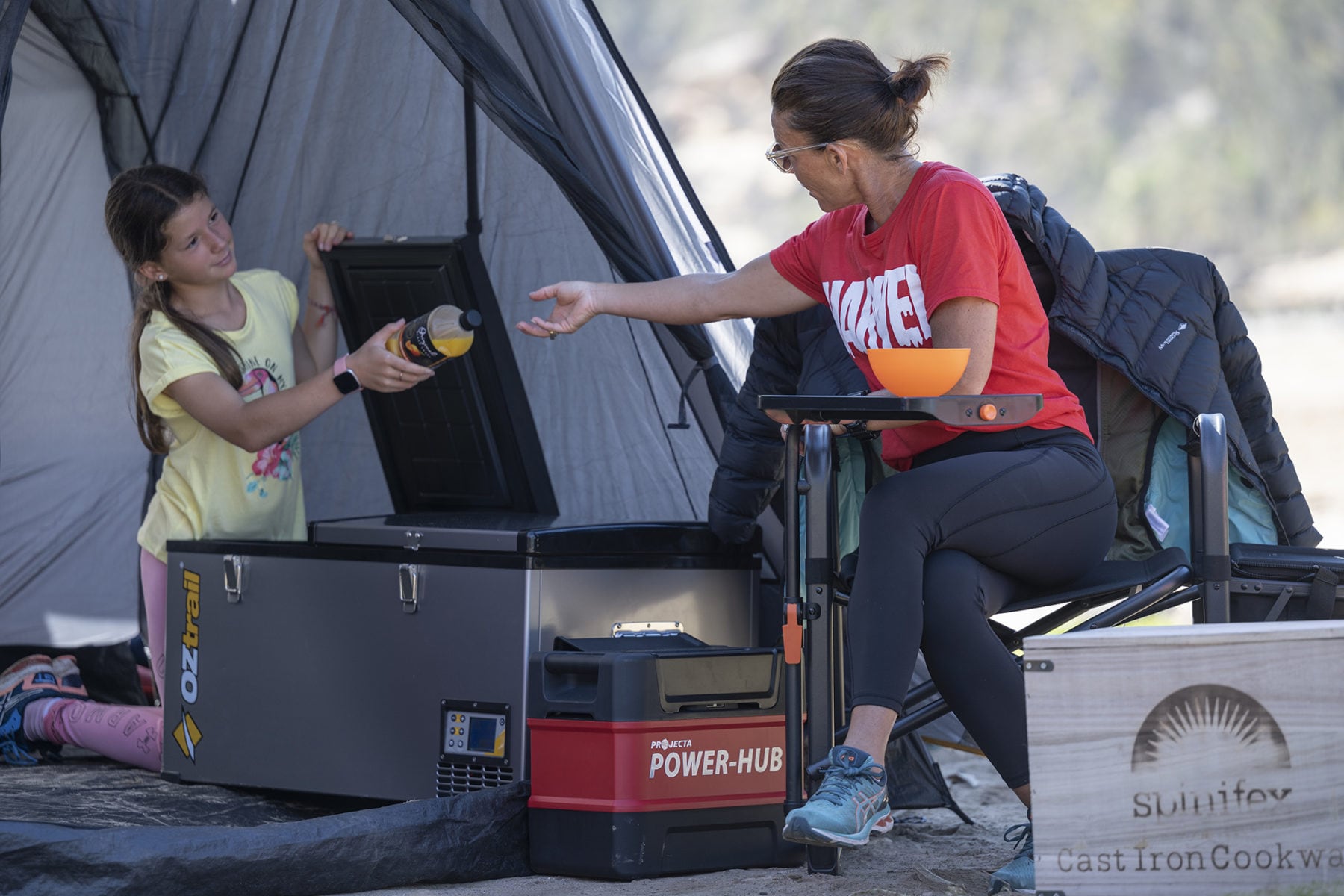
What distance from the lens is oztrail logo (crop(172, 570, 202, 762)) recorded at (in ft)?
9.36

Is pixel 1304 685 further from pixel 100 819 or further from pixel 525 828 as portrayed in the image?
pixel 100 819

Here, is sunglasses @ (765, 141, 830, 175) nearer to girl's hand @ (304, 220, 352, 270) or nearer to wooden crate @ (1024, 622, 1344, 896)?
wooden crate @ (1024, 622, 1344, 896)

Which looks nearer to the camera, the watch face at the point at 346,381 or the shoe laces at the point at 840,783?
the shoe laces at the point at 840,783

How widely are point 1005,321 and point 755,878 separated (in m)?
0.91

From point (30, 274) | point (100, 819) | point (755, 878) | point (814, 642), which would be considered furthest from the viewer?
point (30, 274)

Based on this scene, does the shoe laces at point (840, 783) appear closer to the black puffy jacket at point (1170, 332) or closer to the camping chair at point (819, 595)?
the camping chair at point (819, 595)

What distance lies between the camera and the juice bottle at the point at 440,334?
8.84 ft

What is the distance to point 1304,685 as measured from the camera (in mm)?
1873

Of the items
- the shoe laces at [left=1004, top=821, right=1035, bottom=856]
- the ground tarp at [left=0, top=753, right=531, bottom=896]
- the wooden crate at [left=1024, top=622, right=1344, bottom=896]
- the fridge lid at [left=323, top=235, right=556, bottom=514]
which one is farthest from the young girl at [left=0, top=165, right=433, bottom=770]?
the wooden crate at [left=1024, top=622, right=1344, bottom=896]

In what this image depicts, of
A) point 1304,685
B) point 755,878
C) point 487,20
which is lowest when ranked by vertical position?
point 755,878

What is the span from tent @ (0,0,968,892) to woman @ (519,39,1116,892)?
0.55 meters

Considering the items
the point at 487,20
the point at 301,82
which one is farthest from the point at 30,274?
the point at 487,20

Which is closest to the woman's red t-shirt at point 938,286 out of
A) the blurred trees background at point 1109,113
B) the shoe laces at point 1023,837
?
the shoe laces at point 1023,837

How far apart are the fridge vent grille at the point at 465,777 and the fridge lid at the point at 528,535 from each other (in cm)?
35
